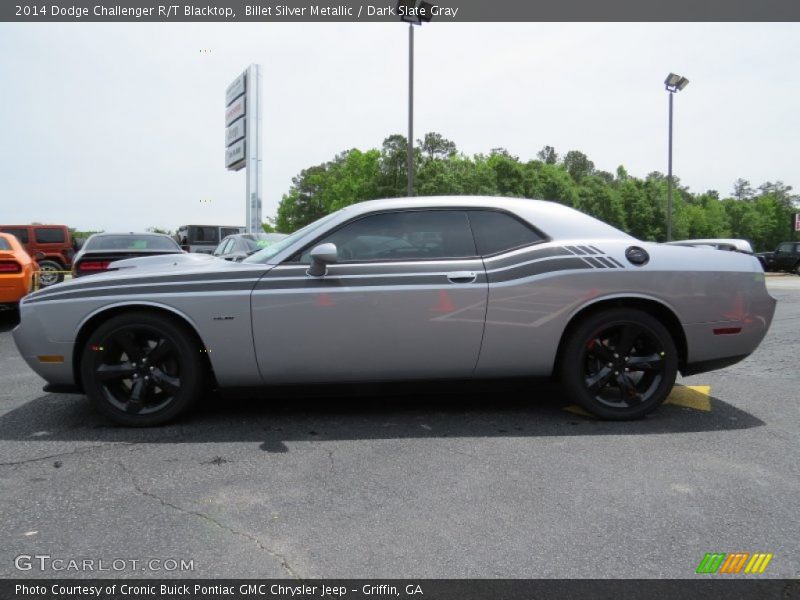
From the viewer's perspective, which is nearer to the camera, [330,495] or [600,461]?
[330,495]

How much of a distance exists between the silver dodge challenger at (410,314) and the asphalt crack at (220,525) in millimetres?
893

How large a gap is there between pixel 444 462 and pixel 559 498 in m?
0.64

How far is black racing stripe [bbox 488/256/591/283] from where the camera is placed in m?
3.69

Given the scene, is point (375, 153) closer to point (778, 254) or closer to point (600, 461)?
point (778, 254)

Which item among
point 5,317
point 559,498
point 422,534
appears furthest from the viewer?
point 5,317

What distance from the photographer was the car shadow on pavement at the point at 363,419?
3.51 metres

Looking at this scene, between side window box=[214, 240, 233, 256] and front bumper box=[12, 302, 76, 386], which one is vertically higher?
side window box=[214, 240, 233, 256]

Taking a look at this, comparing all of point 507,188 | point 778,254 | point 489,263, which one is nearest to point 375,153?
point 507,188

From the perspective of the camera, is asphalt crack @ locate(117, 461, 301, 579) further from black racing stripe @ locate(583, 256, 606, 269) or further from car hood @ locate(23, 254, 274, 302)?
black racing stripe @ locate(583, 256, 606, 269)

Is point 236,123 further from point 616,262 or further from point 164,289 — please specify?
point 616,262

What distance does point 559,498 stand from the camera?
2.63 metres

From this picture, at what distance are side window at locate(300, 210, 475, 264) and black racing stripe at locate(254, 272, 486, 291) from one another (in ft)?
0.49
